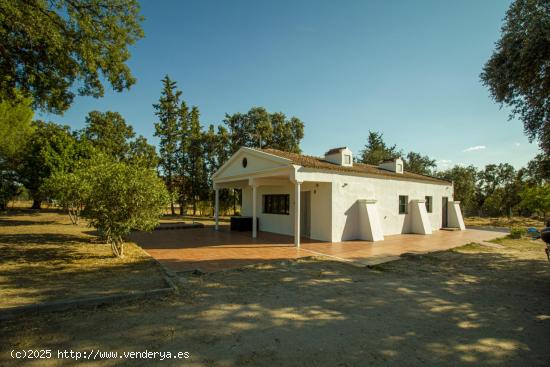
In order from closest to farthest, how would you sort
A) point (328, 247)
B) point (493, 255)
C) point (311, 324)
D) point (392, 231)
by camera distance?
point (311, 324) < point (493, 255) < point (328, 247) < point (392, 231)

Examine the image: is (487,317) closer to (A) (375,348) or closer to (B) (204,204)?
(A) (375,348)

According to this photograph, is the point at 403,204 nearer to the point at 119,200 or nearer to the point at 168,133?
the point at 119,200

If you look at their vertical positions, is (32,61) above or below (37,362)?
above

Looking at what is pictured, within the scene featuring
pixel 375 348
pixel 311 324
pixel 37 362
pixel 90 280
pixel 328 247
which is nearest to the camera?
pixel 37 362

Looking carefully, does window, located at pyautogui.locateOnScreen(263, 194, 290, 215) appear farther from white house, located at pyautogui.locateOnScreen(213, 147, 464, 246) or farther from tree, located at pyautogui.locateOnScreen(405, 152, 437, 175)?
tree, located at pyautogui.locateOnScreen(405, 152, 437, 175)

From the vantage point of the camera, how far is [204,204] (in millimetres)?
35094

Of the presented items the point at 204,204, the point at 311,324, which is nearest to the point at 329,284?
the point at 311,324

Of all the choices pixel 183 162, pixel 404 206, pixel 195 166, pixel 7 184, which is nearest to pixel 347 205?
pixel 404 206

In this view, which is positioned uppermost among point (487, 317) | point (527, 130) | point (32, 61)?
point (32, 61)

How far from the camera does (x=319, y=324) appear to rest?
4293 millimetres

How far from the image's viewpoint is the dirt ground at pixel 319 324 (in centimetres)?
341

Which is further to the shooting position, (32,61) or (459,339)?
(32,61)

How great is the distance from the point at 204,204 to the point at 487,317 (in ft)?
108

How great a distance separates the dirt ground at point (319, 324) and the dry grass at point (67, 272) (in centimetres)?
99
